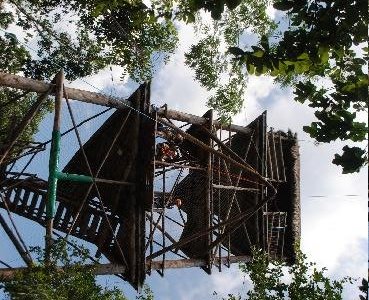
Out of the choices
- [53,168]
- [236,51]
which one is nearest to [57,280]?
[53,168]

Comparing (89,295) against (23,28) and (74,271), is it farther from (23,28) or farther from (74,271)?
(23,28)

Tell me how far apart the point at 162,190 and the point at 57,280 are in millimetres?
5425

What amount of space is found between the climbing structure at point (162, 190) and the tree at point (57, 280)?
114 cm

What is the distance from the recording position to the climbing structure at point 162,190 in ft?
30.9

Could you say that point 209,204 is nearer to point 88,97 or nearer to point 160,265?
point 160,265

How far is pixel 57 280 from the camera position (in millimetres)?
5859

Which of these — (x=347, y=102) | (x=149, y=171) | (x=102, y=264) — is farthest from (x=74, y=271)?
(x=347, y=102)

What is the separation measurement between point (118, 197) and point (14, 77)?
3.89 m

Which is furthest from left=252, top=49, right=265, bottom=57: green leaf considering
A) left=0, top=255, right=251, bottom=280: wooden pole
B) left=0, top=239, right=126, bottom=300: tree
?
left=0, top=255, right=251, bottom=280: wooden pole

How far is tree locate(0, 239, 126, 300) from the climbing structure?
1142 mm

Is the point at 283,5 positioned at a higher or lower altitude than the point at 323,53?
higher

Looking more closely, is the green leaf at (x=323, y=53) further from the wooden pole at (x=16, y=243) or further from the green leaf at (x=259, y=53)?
the wooden pole at (x=16, y=243)

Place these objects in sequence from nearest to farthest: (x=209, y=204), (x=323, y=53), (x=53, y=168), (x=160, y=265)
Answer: (x=323, y=53), (x=53, y=168), (x=160, y=265), (x=209, y=204)

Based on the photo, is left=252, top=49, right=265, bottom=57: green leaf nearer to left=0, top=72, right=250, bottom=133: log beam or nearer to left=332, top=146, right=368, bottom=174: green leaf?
left=332, top=146, right=368, bottom=174: green leaf
